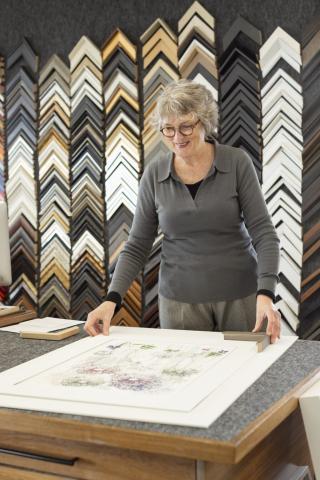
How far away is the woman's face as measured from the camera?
1.97 m

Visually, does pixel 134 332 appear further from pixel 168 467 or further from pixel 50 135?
pixel 50 135

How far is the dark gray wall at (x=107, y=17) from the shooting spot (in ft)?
11.3

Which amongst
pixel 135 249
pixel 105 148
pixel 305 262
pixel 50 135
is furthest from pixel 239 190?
pixel 50 135

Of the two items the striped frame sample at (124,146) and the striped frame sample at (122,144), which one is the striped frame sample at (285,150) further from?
the striped frame sample at (122,144)

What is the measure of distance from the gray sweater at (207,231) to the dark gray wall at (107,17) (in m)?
1.73

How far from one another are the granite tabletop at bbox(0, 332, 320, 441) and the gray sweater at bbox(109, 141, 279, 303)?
367mm

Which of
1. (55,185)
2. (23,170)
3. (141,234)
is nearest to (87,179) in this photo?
(55,185)

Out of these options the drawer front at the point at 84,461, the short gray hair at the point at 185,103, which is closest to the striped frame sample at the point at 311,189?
the short gray hair at the point at 185,103

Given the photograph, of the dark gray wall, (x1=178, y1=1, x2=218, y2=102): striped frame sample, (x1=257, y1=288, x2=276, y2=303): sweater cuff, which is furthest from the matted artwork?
the dark gray wall

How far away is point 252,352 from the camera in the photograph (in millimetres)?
1558

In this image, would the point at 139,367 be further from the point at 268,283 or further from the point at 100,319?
the point at 268,283

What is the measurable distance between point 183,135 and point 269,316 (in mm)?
655

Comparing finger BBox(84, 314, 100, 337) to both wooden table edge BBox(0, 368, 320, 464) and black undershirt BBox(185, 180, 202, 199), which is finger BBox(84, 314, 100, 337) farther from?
wooden table edge BBox(0, 368, 320, 464)

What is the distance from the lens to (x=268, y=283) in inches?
72.4
